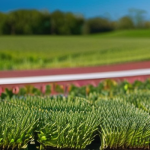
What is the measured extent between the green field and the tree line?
0.09 meters

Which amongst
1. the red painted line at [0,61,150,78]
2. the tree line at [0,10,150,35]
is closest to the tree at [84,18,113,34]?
the tree line at [0,10,150,35]

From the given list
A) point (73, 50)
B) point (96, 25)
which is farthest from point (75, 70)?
point (96, 25)

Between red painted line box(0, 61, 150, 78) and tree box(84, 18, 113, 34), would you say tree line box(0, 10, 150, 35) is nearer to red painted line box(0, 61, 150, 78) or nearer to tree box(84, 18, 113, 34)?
tree box(84, 18, 113, 34)

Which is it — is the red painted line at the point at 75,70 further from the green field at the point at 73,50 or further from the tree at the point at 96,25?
the tree at the point at 96,25

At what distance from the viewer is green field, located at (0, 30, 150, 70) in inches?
234

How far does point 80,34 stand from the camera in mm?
6152

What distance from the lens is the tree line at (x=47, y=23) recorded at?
19.3 ft

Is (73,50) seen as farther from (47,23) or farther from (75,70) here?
(47,23)

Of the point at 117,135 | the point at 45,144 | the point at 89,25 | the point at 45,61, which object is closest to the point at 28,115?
the point at 45,144

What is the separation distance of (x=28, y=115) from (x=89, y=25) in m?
3.49

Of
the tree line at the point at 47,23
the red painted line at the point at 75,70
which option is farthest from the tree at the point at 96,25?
the red painted line at the point at 75,70

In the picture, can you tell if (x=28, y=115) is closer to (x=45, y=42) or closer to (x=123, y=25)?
(x=45, y=42)

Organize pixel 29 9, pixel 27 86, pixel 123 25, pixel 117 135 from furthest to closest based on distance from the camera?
pixel 123 25
pixel 29 9
pixel 27 86
pixel 117 135

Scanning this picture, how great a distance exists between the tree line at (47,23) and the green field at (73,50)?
0.09m
